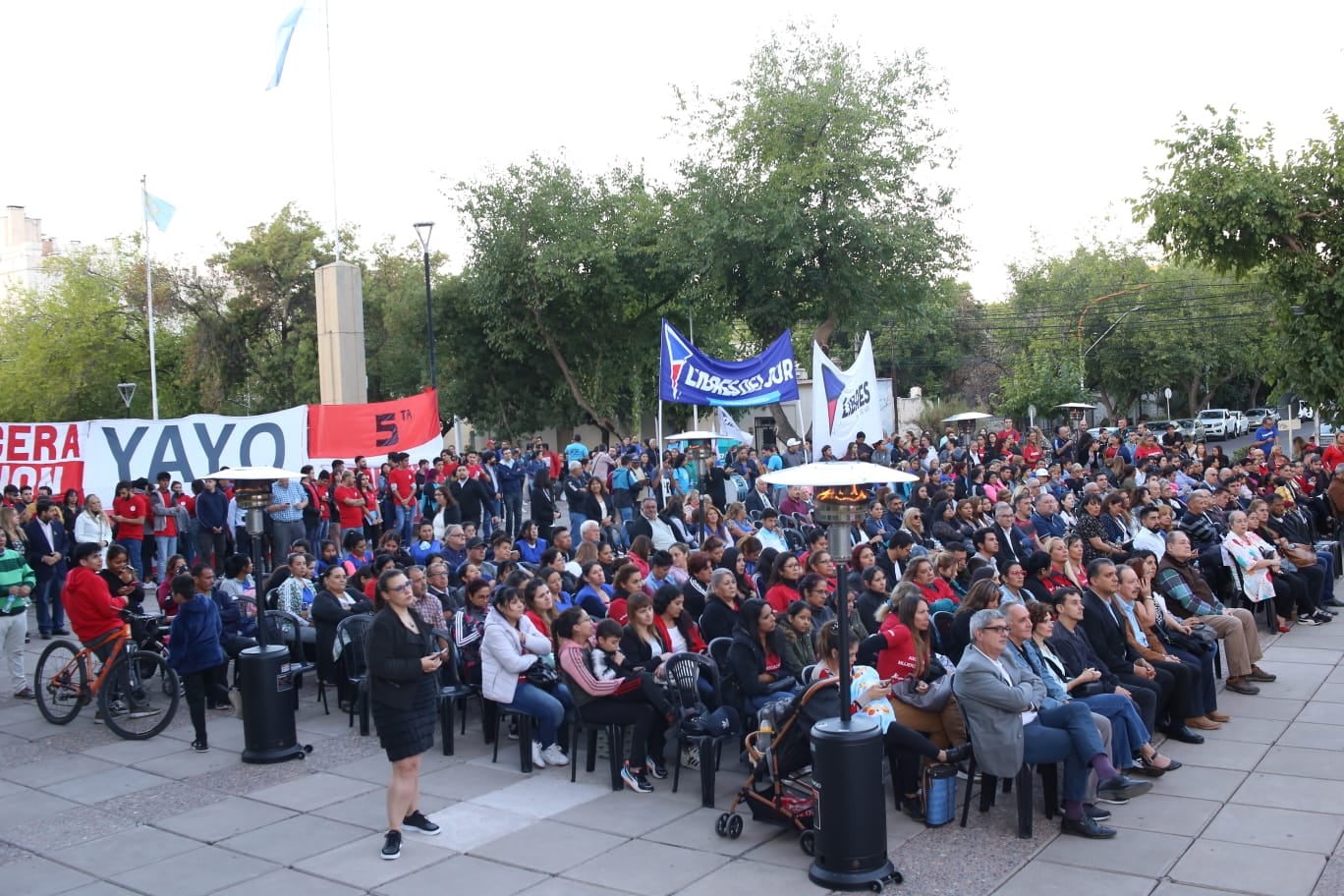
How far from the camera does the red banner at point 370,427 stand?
723 inches

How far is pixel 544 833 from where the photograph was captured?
7.00 m

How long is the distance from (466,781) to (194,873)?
2.10 m

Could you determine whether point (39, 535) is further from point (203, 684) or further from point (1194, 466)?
point (1194, 466)

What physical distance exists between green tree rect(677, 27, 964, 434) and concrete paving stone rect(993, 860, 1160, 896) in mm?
22748

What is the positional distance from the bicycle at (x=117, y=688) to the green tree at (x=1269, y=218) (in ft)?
53.8

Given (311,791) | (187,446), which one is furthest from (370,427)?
(311,791)

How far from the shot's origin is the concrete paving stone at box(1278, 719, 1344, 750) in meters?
8.36

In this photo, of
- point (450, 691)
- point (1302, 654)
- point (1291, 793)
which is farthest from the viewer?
point (1302, 654)

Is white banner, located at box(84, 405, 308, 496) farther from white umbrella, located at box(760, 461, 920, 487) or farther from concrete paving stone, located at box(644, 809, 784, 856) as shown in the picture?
white umbrella, located at box(760, 461, 920, 487)

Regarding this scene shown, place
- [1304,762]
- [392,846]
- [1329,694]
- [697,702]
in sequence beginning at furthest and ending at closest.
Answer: [1329,694], [697,702], [1304,762], [392,846]

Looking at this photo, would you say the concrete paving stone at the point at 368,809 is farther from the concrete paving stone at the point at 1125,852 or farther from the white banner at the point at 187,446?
the white banner at the point at 187,446

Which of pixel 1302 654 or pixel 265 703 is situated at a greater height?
pixel 265 703

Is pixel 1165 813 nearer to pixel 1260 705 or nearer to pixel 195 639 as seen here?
pixel 1260 705

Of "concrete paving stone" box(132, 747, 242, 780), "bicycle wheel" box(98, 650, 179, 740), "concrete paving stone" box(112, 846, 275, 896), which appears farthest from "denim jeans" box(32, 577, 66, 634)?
"concrete paving stone" box(112, 846, 275, 896)
